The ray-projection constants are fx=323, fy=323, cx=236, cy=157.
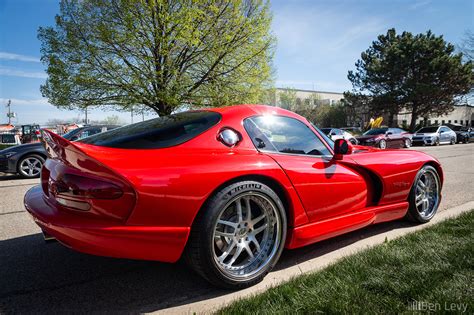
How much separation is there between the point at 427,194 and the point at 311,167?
2081 millimetres

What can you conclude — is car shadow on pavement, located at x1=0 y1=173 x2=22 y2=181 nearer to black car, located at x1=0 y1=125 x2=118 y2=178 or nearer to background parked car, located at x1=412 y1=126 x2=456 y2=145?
black car, located at x1=0 y1=125 x2=118 y2=178

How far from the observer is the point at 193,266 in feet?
7.16

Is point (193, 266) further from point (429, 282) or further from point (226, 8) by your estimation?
point (226, 8)

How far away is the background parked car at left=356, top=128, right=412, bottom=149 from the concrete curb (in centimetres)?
1627

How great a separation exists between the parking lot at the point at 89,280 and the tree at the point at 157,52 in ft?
42.5

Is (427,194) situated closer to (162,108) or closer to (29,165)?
(29,165)

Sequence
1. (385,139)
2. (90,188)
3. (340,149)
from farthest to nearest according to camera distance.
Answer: (385,139) < (340,149) < (90,188)

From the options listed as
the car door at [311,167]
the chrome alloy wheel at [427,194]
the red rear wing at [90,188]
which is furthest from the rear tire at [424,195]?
the red rear wing at [90,188]

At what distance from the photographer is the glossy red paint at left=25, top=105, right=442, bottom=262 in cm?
190

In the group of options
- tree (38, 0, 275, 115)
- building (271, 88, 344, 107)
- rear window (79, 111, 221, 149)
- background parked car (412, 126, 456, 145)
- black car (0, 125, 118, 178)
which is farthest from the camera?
building (271, 88, 344, 107)

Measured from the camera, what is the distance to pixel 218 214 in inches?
84.5

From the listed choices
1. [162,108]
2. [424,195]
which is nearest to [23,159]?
[424,195]

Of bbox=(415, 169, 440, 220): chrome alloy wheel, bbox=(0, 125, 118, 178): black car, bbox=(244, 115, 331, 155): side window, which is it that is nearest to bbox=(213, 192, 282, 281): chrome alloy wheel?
bbox=(244, 115, 331, 155): side window

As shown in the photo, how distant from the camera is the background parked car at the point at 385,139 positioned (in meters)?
19.2
